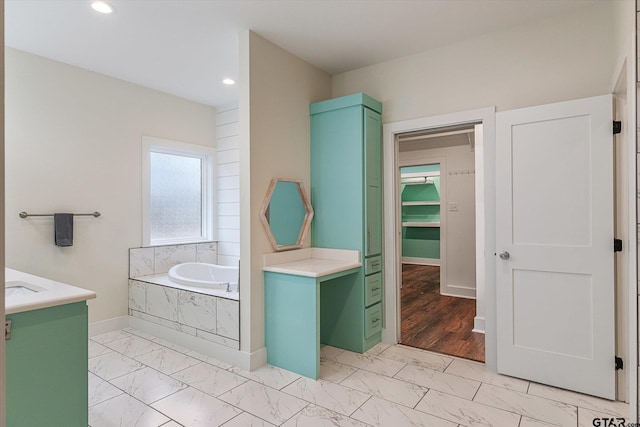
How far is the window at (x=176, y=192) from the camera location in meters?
3.96

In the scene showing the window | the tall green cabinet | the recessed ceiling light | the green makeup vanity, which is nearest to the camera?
the recessed ceiling light

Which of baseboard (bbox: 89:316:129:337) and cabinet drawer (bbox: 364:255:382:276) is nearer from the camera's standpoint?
cabinet drawer (bbox: 364:255:382:276)

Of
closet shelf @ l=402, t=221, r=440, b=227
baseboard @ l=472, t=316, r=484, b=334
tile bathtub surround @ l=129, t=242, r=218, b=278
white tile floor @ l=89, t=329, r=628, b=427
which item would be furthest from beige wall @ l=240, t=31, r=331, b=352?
closet shelf @ l=402, t=221, r=440, b=227

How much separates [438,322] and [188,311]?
259 centimetres

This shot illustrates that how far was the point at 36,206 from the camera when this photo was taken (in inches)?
122

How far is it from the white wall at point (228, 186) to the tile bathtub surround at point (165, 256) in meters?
0.19

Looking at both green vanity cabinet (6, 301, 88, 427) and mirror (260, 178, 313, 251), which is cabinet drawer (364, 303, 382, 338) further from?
green vanity cabinet (6, 301, 88, 427)

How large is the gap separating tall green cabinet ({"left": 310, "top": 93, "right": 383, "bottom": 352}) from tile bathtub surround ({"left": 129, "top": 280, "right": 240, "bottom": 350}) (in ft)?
3.01

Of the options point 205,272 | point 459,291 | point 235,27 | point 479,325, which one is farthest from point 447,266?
point 235,27

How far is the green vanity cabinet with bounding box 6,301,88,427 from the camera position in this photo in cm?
145

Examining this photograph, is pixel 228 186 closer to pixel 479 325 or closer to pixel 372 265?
pixel 372 265

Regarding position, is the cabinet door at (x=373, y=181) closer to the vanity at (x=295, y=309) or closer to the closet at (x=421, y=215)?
the vanity at (x=295, y=309)

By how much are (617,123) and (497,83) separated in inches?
33.9

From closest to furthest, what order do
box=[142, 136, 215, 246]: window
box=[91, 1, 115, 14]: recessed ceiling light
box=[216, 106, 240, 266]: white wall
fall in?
box=[91, 1, 115, 14]: recessed ceiling light < box=[142, 136, 215, 246]: window < box=[216, 106, 240, 266]: white wall
